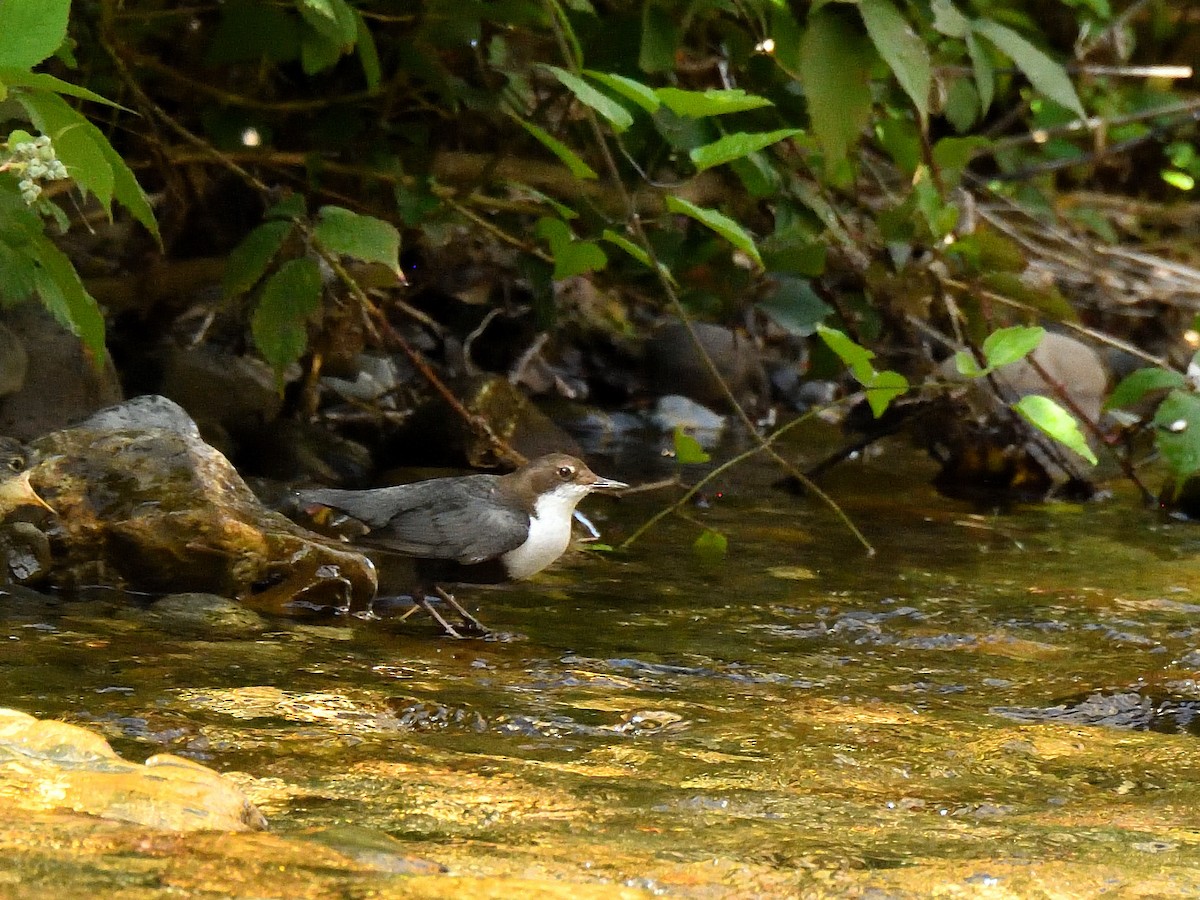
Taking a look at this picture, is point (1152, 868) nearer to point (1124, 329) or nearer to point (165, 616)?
point (165, 616)

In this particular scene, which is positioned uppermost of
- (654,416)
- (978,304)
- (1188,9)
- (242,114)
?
(1188,9)

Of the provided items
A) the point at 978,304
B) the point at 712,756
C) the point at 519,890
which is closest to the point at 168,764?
the point at 519,890

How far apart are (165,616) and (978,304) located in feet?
10.5

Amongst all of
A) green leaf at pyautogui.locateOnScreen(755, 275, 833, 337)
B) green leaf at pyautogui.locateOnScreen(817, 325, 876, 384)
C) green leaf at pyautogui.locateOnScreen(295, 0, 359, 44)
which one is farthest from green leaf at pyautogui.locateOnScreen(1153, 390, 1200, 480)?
green leaf at pyautogui.locateOnScreen(295, 0, 359, 44)

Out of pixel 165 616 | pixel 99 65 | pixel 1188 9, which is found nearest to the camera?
pixel 165 616

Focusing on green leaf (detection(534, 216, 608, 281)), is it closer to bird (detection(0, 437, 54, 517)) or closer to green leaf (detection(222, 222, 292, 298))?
green leaf (detection(222, 222, 292, 298))

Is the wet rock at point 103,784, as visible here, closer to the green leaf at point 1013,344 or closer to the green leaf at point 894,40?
the green leaf at point 894,40

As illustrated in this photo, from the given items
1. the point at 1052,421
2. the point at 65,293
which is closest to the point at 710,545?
the point at 1052,421

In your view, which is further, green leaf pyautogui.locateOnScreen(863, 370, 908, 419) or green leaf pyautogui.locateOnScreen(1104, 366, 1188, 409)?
green leaf pyautogui.locateOnScreen(1104, 366, 1188, 409)

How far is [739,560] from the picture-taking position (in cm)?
535

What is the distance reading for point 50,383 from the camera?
5793mm

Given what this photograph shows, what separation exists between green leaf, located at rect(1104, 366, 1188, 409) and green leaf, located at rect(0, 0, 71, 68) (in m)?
3.71

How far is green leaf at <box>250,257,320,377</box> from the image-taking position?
4.16 m

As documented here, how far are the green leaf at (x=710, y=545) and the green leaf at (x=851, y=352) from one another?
696 mm
